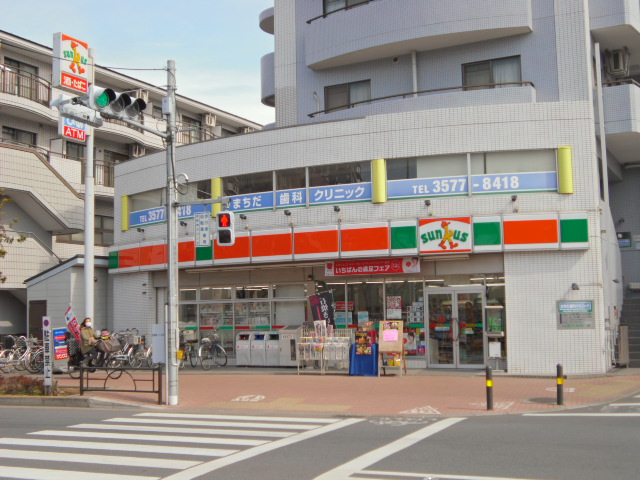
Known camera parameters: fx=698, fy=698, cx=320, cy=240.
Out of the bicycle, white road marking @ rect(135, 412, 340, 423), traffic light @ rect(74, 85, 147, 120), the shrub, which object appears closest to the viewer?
white road marking @ rect(135, 412, 340, 423)

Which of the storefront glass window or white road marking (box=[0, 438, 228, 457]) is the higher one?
the storefront glass window

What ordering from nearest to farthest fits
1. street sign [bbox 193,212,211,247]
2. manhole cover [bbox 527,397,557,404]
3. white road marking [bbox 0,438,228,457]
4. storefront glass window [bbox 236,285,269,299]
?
white road marking [bbox 0,438,228,457] < manhole cover [bbox 527,397,557,404] < street sign [bbox 193,212,211,247] < storefront glass window [bbox 236,285,269,299]

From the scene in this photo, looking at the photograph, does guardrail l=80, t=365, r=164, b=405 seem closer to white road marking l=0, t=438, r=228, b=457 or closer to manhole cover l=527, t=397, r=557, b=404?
white road marking l=0, t=438, r=228, b=457

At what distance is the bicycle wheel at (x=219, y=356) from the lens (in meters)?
22.6

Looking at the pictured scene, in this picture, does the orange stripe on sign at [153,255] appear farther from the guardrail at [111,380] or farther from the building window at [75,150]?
the building window at [75,150]

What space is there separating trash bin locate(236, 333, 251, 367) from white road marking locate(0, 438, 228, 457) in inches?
451

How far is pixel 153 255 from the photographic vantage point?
79.7 ft

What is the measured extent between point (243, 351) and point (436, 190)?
802 centimetres

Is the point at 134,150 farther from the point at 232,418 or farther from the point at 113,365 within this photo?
the point at 232,418

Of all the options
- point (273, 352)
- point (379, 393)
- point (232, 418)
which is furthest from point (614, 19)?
point (232, 418)

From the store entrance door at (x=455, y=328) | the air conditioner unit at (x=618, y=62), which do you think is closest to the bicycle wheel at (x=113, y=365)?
the store entrance door at (x=455, y=328)

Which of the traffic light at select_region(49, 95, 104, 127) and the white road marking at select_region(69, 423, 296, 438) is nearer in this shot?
the white road marking at select_region(69, 423, 296, 438)

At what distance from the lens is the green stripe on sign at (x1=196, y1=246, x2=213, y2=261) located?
2270 cm

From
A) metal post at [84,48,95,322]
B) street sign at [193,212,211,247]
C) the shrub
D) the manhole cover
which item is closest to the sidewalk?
the manhole cover
